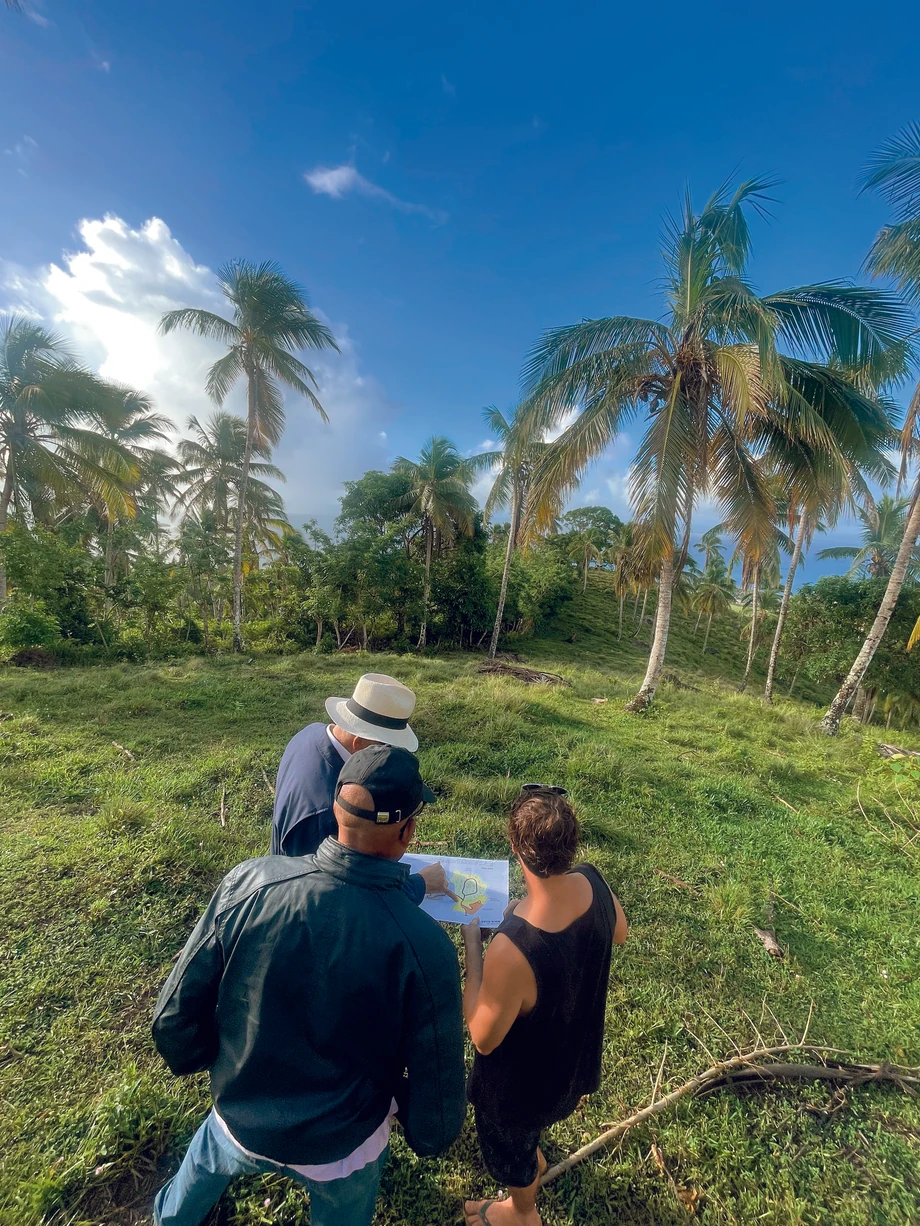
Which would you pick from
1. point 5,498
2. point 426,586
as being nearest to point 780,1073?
point 426,586

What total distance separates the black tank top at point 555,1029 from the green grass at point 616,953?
749 millimetres

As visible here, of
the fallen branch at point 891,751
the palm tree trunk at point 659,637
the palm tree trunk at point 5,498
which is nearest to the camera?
the fallen branch at point 891,751

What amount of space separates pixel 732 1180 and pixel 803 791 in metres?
5.08

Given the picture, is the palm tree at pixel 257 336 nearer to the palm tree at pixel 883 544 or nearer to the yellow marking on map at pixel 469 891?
the yellow marking on map at pixel 469 891

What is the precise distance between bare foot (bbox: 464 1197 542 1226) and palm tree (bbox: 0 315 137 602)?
1455cm

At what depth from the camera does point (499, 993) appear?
1.35m

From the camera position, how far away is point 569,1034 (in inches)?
57.4

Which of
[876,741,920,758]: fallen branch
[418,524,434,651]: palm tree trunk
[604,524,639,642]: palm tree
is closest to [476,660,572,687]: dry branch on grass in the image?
[876,741,920,758]: fallen branch

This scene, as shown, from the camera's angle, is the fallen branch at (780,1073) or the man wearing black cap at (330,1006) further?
the fallen branch at (780,1073)

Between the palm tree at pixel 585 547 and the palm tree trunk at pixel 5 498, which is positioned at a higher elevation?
the palm tree at pixel 585 547

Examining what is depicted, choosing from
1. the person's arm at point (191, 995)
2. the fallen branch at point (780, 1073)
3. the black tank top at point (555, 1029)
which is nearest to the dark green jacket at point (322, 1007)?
the person's arm at point (191, 995)

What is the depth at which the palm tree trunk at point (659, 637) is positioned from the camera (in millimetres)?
8352

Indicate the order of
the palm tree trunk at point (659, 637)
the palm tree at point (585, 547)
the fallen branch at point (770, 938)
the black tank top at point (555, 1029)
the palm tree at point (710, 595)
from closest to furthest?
the black tank top at point (555, 1029) → the fallen branch at point (770, 938) → the palm tree trunk at point (659, 637) → the palm tree at point (710, 595) → the palm tree at point (585, 547)

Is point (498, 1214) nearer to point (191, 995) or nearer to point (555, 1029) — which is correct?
point (555, 1029)
